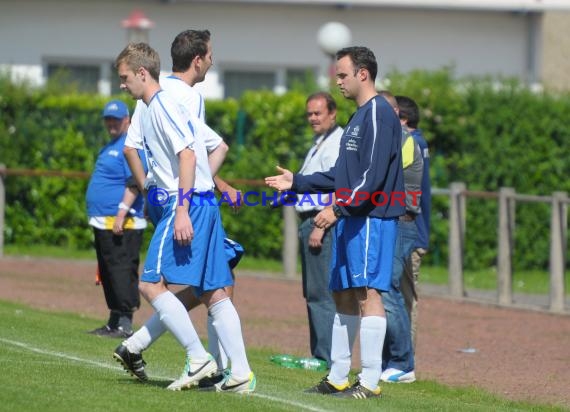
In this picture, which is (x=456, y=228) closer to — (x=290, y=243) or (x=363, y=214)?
(x=290, y=243)

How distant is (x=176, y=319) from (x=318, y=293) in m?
2.73

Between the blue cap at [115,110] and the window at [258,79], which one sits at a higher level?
the window at [258,79]

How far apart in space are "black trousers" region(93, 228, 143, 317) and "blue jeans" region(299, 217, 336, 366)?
6.78 feet

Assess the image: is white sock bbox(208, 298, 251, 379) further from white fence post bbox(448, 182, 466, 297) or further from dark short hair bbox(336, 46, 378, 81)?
white fence post bbox(448, 182, 466, 297)

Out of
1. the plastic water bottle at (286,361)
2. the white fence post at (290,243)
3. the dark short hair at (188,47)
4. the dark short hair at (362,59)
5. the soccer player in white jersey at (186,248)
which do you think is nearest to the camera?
the soccer player in white jersey at (186,248)

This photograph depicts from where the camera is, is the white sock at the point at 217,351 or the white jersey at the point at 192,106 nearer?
the white jersey at the point at 192,106

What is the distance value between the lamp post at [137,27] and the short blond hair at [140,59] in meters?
13.9

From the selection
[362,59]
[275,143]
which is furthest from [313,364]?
[275,143]

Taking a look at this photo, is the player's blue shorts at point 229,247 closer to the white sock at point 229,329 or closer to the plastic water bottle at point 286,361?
the white sock at point 229,329

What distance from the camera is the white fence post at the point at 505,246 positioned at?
16516mm

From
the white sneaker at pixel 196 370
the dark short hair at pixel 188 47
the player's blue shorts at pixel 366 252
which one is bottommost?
the white sneaker at pixel 196 370

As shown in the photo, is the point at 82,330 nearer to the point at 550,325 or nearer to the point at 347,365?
the point at 347,365

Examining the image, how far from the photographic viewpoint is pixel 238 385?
8.12m

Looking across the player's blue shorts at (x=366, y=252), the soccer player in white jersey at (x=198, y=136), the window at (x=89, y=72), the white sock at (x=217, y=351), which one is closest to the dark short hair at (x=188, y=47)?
the soccer player in white jersey at (x=198, y=136)
